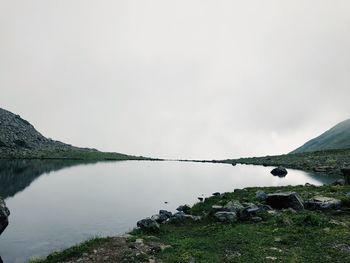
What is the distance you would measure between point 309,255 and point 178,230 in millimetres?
11200

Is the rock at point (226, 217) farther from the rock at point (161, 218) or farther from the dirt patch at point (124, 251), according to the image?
the dirt patch at point (124, 251)

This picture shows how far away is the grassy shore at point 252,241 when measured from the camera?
21.2 metres

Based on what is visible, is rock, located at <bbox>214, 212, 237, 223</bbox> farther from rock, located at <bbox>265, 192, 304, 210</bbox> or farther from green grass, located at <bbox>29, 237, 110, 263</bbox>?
green grass, located at <bbox>29, 237, 110, 263</bbox>

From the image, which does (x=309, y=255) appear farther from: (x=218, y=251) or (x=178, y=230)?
(x=178, y=230)

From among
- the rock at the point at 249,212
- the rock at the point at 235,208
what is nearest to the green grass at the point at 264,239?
the rock at the point at 249,212

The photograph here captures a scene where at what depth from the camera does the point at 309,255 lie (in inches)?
835

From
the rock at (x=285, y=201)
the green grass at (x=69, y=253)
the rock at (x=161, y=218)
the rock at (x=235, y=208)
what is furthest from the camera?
the rock at (x=285, y=201)

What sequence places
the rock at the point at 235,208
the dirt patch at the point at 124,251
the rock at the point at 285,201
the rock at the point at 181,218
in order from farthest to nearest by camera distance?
1. the rock at the point at 285,201
2. the rock at the point at 235,208
3. the rock at the point at 181,218
4. the dirt patch at the point at 124,251

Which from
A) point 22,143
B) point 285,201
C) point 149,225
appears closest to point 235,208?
point 285,201

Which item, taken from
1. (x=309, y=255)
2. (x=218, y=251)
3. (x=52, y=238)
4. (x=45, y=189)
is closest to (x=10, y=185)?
(x=45, y=189)

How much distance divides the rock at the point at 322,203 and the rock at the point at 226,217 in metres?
8.57

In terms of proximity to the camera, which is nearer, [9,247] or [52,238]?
[9,247]

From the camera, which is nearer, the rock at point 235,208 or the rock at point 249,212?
the rock at point 249,212

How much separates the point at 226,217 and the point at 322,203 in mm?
10170
